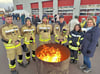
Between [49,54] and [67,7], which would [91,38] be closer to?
[49,54]

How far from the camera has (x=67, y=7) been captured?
42.9 ft

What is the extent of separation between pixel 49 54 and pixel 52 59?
0.22 m

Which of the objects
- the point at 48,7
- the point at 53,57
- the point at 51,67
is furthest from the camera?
the point at 48,7

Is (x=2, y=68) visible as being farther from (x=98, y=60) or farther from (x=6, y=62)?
(x=98, y=60)

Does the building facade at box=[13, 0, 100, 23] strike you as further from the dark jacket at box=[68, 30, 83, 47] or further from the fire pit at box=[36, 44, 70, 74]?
the fire pit at box=[36, 44, 70, 74]

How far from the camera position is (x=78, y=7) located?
11.6 metres

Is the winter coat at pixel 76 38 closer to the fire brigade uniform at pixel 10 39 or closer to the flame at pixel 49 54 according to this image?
the flame at pixel 49 54

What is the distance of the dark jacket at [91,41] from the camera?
2.31 metres

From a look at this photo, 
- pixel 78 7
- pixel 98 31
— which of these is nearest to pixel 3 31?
pixel 98 31

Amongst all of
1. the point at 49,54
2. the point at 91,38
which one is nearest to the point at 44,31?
the point at 49,54

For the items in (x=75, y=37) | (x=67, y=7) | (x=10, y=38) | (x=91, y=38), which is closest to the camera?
(x=91, y=38)

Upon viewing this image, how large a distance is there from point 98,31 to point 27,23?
8.10ft

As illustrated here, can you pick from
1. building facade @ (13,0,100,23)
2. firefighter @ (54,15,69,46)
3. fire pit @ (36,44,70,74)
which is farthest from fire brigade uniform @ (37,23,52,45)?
building facade @ (13,0,100,23)

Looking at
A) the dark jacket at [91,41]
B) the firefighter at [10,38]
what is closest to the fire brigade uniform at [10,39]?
the firefighter at [10,38]
